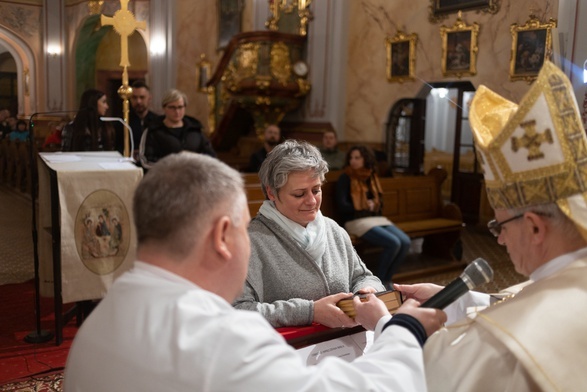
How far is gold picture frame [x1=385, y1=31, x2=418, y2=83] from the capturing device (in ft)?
26.7

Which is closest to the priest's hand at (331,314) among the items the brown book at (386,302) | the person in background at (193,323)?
the brown book at (386,302)

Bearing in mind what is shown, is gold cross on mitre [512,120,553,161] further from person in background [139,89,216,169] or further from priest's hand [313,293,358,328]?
person in background [139,89,216,169]

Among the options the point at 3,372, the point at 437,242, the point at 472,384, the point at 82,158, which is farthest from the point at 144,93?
the point at 472,384

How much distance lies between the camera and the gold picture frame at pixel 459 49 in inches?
286

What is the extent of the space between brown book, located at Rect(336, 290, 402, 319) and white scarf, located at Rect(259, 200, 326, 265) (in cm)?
36

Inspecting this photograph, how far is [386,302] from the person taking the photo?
1.89 metres

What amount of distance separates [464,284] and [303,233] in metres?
0.97

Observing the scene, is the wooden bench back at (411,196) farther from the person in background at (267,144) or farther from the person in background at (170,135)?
the person in background at (170,135)

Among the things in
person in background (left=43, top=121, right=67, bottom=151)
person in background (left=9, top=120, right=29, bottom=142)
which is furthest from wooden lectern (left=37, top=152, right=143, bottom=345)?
person in background (left=9, top=120, right=29, bottom=142)

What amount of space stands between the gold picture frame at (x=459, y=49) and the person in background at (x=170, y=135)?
3.84 metres

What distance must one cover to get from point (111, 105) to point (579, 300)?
31.9 ft

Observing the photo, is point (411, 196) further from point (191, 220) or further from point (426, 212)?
point (191, 220)

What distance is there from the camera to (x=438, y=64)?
7832 millimetres

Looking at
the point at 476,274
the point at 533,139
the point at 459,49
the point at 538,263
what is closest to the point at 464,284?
the point at 476,274
